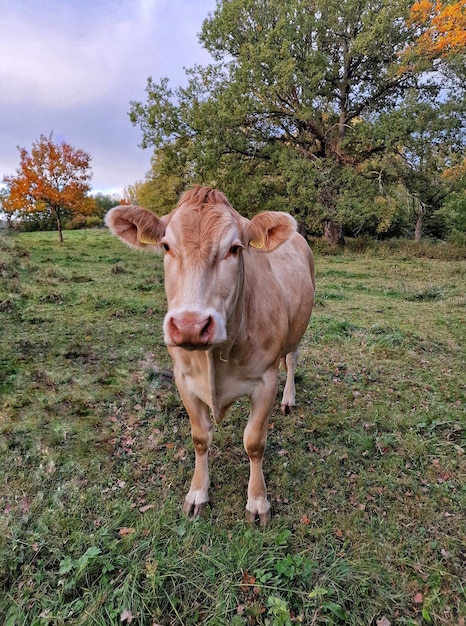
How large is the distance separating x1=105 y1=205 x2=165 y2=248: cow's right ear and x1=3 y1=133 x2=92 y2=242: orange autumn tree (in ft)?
75.0

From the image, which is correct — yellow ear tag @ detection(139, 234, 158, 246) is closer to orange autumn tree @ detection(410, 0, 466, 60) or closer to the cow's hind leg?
the cow's hind leg

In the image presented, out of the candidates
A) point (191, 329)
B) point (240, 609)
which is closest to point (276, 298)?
point (191, 329)

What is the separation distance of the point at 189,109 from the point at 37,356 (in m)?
17.5

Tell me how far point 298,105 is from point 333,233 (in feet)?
23.6

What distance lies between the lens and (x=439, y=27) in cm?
1820

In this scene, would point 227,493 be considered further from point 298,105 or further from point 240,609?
point 298,105

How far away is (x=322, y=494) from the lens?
3.03m

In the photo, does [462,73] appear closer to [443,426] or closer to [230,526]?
[443,426]

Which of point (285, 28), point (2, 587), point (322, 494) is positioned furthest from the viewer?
point (285, 28)

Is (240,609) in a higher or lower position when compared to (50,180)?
lower

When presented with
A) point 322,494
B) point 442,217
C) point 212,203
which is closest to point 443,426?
point 322,494

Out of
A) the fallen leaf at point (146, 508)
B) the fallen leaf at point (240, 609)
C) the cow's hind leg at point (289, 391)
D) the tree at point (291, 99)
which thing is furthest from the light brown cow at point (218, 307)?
the tree at point (291, 99)

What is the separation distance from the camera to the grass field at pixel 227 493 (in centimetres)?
214

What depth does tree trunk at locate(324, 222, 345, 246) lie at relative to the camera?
885 inches
